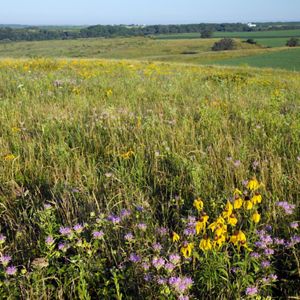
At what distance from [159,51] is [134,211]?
4028 inches

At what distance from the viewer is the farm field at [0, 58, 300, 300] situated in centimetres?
185

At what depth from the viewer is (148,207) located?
254cm

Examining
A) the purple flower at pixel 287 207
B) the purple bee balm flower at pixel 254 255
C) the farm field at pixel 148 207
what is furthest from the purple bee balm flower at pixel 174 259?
the purple flower at pixel 287 207

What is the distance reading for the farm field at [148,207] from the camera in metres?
1.85

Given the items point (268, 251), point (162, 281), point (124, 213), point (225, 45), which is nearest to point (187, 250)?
point (162, 281)

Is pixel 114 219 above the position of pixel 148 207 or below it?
above

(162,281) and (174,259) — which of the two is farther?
(174,259)

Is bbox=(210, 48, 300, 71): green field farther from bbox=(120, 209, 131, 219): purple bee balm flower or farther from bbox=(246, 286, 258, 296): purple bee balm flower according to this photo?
bbox=(246, 286, 258, 296): purple bee balm flower

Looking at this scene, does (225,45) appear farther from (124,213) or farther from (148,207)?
(124,213)

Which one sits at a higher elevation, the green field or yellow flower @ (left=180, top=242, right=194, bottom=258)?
yellow flower @ (left=180, top=242, right=194, bottom=258)

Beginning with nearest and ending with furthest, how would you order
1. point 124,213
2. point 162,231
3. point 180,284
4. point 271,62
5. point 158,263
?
point 180,284, point 158,263, point 162,231, point 124,213, point 271,62

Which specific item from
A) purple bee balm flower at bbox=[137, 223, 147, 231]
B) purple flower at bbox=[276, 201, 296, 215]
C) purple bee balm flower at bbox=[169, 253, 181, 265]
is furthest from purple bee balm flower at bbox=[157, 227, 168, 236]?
purple flower at bbox=[276, 201, 296, 215]

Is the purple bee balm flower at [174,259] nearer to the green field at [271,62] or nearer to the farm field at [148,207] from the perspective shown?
the farm field at [148,207]

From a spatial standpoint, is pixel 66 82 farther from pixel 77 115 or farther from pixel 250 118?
pixel 250 118
